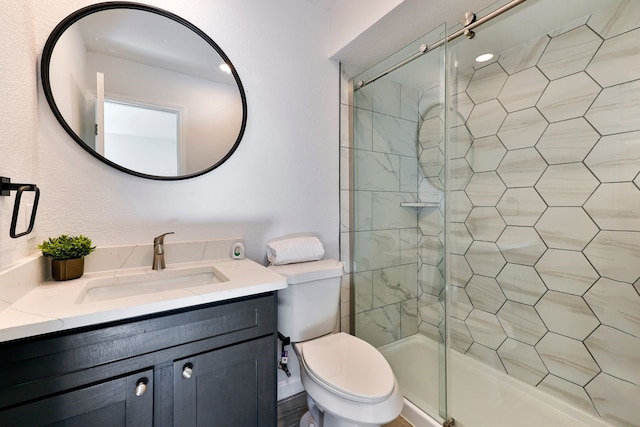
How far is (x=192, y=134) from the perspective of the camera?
130 cm

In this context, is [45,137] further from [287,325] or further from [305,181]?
[287,325]

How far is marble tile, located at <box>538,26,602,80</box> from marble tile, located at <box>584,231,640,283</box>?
Result: 0.85 metres

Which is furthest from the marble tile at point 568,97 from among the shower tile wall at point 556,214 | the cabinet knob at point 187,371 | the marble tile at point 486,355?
the cabinet knob at point 187,371

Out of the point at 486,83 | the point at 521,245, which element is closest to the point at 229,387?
the point at 521,245

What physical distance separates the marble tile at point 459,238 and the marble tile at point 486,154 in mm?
395

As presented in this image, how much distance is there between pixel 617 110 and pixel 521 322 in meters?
1.19

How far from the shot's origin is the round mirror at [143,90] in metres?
1.07

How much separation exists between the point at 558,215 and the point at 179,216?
1.96 metres

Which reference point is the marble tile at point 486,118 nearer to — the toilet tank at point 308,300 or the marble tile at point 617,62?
the marble tile at point 617,62

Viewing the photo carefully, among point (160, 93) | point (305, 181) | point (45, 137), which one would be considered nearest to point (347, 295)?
point (305, 181)

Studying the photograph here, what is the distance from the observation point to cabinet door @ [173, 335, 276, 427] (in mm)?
841

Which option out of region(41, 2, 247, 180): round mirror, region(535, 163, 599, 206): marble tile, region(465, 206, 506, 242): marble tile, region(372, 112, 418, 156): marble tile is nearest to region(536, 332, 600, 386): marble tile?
region(465, 206, 506, 242): marble tile

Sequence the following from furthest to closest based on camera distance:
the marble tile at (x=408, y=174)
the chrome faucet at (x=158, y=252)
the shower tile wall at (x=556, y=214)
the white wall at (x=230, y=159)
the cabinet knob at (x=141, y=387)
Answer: the marble tile at (x=408, y=174) → the shower tile wall at (x=556, y=214) → the chrome faucet at (x=158, y=252) → the white wall at (x=230, y=159) → the cabinet knob at (x=141, y=387)

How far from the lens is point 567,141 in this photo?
142 centimetres
